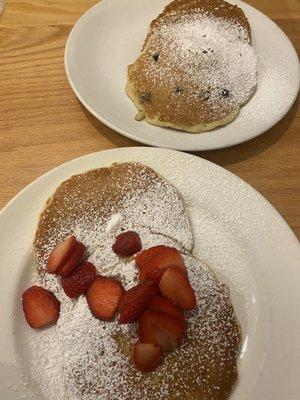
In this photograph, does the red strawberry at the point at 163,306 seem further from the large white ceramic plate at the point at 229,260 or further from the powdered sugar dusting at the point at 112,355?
the large white ceramic plate at the point at 229,260

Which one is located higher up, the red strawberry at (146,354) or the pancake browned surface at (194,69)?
the pancake browned surface at (194,69)

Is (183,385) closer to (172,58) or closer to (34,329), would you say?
(34,329)

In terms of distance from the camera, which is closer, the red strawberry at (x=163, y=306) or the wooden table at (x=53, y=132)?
the red strawberry at (x=163, y=306)

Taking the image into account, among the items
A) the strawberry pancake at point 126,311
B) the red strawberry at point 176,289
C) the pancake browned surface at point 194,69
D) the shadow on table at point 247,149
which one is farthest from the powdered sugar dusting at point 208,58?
the red strawberry at point 176,289

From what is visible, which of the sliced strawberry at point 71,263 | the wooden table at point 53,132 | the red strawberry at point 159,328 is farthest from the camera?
the wooden table at point 53,132

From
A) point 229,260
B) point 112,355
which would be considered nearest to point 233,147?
point 229,260

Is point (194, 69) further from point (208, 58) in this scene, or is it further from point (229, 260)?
point (229, 260)

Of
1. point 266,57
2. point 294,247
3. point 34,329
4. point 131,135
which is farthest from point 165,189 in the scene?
point 266,57
